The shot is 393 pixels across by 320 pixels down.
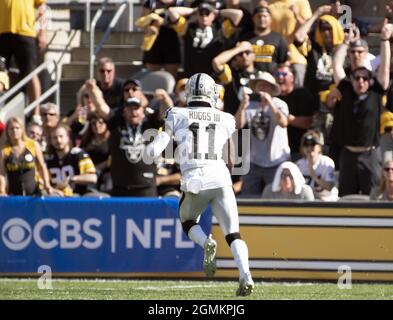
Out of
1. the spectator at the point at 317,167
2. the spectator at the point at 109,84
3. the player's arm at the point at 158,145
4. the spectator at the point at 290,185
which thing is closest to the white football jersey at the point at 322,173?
the spectator at the point at 317,167

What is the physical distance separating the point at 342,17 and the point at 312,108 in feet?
4.66

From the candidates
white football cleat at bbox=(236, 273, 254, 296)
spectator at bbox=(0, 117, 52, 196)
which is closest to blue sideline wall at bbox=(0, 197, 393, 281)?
spectator at bbox=(0, 117, 52, 196)

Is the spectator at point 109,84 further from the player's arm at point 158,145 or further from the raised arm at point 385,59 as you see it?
the player's arm at point 158,145

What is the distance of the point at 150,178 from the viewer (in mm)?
14883

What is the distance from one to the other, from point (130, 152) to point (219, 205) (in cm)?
352

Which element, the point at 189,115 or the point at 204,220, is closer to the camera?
the point at 189,115

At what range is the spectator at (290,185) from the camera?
14312 mm

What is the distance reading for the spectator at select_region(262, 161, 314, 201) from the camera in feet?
47.0

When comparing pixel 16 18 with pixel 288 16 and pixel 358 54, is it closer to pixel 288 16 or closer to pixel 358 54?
pixel 288 16

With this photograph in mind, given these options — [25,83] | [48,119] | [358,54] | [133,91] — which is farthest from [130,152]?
[358,54]

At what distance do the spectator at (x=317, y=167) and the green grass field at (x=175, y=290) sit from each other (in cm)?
147

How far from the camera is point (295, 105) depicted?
51.4ft

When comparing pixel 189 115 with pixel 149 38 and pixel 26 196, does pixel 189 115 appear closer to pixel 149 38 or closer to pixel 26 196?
pixel 26 196

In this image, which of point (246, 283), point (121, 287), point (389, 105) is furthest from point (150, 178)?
point (246, 283)
